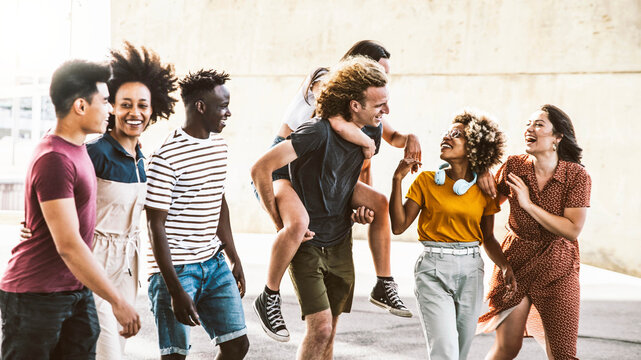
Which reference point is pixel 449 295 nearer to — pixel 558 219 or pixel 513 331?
pixel 513 331

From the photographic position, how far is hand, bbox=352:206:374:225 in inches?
133

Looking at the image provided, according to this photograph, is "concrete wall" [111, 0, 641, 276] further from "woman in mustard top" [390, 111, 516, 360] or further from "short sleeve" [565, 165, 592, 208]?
"woman in mustard top" [390, 111, 516, 360]

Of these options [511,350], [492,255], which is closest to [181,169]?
[492,255]

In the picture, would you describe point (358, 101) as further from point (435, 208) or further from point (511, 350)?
point (511, 350)

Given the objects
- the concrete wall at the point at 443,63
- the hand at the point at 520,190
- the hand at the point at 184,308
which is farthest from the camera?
the concrete wall at the point at 443,63

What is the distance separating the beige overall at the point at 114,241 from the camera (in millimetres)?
3059

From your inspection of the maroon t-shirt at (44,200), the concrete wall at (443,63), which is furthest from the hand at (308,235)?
the concrete wall at (443,63)

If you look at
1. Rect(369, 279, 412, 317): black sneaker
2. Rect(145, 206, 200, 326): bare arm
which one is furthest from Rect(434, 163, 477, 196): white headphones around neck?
Rect(145, 206, 200, 326): bare arm

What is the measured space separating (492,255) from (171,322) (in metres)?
1.73

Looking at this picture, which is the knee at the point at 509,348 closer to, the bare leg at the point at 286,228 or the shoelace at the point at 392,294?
the shoelace at the point at 392,294

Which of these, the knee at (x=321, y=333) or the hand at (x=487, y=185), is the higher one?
the hand at (x=487, y=185)

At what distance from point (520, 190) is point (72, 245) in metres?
2.35

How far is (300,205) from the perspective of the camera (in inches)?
129

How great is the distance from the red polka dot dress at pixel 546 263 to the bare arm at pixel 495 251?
0.08 m
